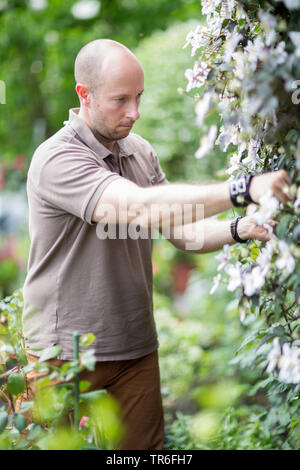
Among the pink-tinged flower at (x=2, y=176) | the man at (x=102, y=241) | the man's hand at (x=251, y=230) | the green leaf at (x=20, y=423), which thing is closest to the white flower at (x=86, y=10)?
the pink-tinged flower at (x=2, y=176)

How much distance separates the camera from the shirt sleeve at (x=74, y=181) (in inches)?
68.4

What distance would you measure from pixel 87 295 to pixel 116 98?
725 millimetres

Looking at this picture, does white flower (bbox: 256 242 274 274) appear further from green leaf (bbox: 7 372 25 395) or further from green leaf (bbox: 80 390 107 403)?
green leaf (bbox: 7 372 25 395)

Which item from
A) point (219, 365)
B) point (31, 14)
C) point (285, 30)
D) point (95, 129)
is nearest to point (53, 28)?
point (31, 14)

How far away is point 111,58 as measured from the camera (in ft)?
6.37

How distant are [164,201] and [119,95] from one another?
509 mm

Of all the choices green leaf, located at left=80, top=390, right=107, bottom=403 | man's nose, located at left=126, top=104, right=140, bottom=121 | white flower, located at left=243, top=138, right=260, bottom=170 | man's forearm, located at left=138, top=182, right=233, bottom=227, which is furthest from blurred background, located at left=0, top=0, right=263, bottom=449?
green leaf, located at left=80, top=390, right=107, bottom=403

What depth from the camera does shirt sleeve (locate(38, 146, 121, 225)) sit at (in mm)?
1737

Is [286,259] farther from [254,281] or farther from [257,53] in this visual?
[257,53]

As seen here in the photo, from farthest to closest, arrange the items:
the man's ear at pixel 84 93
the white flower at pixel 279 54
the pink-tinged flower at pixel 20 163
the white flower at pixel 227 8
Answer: the pink-tinged flower at pixel 20 163 < the man's ear at pixel 84 93 < the white flower at pixel 227 8 < the white flower at pixel 279 54

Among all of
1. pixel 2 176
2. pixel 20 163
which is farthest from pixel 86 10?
pixel 2 176

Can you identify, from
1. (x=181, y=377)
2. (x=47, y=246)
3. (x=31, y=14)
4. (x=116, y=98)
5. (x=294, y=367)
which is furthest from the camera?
(x=31, y=14)

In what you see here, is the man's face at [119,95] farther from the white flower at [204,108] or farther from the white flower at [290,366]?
the white flower at [290,366]

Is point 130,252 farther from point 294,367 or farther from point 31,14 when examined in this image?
point 31,14
